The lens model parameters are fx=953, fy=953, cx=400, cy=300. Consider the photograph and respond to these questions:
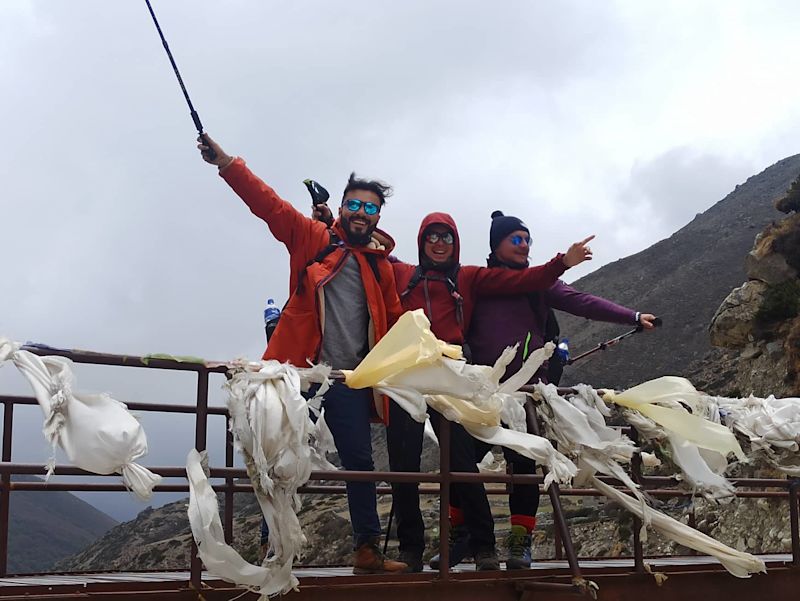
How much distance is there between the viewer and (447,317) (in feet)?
18.2

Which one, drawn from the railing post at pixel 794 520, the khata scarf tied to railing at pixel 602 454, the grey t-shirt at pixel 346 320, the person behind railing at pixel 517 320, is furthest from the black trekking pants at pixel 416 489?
the railing post at pixel 794 520

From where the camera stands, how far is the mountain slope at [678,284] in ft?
214

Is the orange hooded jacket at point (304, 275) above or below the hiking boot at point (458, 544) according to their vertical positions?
above

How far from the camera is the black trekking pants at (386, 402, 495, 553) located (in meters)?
5.06

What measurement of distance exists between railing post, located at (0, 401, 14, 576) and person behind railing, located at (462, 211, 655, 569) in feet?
7.88

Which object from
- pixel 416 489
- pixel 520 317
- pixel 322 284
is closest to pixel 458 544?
pixel 416 489

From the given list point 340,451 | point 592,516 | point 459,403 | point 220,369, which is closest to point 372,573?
point 340,451

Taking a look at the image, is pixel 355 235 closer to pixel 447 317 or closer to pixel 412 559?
pixel 447 317

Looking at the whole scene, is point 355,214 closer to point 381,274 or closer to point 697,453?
point 381,274

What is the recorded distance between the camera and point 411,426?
16.7 ft

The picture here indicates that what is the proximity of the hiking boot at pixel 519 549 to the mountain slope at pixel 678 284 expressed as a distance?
51.3 metres

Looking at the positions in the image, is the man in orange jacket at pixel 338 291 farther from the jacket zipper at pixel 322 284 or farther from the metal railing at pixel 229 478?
the metal railing at pixel 229 478

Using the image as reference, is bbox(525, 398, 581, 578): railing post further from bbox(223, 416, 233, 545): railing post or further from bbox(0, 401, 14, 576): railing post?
bbox(0, 401, 14, 576): railing post

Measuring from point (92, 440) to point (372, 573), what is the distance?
169 cm
